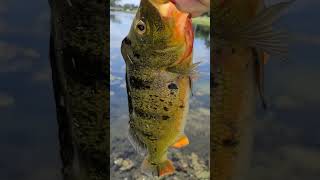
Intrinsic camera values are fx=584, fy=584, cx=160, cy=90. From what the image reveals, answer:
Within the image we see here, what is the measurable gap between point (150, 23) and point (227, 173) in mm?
370

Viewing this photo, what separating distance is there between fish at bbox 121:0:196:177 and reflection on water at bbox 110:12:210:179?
13 mm

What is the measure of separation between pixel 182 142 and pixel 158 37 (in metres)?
0.24

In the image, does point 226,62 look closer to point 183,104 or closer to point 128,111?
point 183,104

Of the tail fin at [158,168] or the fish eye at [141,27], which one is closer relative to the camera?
the fish eye at [141,27]

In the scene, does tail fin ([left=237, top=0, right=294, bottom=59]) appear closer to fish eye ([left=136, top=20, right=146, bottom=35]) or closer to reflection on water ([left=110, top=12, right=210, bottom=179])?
reflection on water ([left=110, top=12, right=210, bottom=179])

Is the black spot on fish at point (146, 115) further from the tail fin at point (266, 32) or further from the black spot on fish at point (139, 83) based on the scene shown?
the tail fin at point (266, 32)

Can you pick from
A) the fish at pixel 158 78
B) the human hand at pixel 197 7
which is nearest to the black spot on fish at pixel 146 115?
the fish at pixel 158 78

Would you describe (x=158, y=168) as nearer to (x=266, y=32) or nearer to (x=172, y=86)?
(x=172, y=86)

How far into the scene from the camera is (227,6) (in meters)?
1.17

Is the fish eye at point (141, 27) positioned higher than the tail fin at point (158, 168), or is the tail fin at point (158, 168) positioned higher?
the fish eye at point (141, 27)

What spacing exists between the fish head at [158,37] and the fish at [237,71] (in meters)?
0.06

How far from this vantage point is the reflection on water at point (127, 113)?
1.19 m

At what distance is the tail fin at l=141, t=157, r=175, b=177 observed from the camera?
4.17 feet

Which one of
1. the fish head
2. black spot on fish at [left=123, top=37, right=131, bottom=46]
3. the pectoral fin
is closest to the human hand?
the fish head
